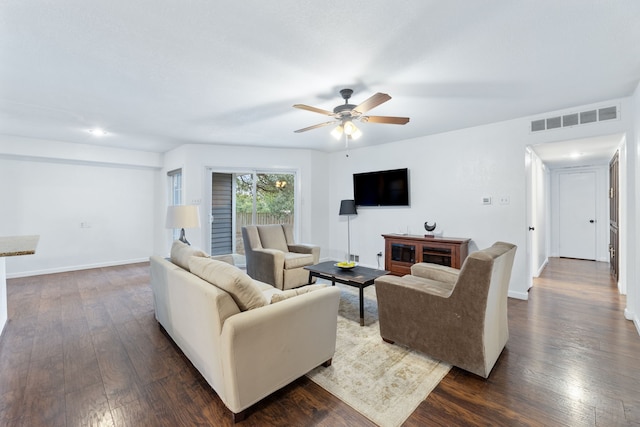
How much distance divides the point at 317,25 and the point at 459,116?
8.66 ft

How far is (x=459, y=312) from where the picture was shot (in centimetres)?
204

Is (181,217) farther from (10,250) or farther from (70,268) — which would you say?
(70,268)

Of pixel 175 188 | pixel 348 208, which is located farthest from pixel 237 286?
pixel 175 188

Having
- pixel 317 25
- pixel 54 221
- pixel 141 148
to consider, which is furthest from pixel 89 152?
pixel 317 25

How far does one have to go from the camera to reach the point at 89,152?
Result: 17.7ft

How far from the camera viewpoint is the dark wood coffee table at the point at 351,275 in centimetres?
294

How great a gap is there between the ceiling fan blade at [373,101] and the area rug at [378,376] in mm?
2093

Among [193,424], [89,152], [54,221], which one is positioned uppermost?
[89,152]

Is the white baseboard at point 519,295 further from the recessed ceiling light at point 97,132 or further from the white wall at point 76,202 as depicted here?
the white wall at point 76,202

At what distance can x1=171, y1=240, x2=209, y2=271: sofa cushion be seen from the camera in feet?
7.82

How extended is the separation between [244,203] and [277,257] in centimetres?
206

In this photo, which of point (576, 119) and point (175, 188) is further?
point (175, 188)

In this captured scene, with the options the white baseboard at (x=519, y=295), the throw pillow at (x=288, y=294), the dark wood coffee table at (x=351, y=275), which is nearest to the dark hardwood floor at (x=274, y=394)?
the white baseboard at (x=519, y=295)

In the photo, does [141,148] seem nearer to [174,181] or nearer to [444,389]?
[174,181]
